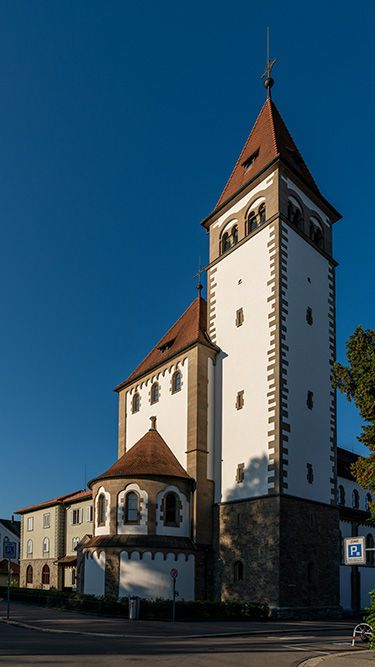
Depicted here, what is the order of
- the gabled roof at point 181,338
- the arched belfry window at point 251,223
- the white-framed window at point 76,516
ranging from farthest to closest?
the white-framed window at point 76,516 < the gabled roof at point 181,338 < the arched belfry window at point 251,223

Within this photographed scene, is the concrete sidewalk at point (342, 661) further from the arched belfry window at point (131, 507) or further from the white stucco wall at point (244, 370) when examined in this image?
the arched belfry window at point (131, 507)

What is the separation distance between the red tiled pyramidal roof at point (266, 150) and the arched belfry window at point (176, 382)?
11.7 meters

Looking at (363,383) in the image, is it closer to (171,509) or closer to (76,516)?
(171,509)

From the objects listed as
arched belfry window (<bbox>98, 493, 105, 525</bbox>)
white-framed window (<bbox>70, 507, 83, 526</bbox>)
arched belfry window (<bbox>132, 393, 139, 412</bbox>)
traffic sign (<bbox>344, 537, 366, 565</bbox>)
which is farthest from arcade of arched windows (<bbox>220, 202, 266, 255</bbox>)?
white-framed window (<bbox>70, 507, 83, 526</bbox>)

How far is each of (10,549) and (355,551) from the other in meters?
17.4

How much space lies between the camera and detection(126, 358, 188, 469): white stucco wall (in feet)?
119

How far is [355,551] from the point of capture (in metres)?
14.2

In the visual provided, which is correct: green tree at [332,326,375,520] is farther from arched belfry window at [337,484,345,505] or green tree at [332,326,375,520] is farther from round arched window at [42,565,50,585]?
round arched window at [42,565,50,585]

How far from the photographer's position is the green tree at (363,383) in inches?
749

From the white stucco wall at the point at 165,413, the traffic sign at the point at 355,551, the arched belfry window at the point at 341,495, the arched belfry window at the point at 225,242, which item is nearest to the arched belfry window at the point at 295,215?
the arched belfry window at the point at 225,242

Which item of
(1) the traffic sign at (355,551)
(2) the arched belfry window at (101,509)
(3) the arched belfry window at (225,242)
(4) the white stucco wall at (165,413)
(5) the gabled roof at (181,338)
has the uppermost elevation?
(3) the arched belfry window at (225,242)

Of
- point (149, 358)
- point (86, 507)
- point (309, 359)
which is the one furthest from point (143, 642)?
point (86, 507)

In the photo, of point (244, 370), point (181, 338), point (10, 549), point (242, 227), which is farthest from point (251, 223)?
point (10, 549)

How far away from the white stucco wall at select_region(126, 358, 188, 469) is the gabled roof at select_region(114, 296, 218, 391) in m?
0.96
